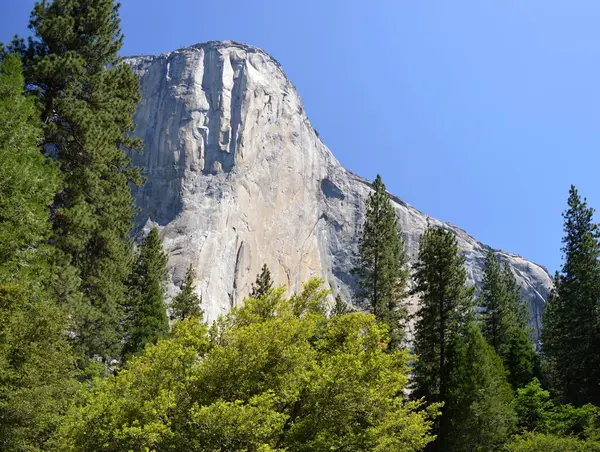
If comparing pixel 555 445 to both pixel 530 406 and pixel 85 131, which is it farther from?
pixel 85 131

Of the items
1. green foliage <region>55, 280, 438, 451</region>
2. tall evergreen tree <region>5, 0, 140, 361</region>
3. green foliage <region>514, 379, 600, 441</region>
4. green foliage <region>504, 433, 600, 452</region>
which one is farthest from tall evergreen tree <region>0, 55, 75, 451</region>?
green foliage <region>514, 379, 600, 441</region>

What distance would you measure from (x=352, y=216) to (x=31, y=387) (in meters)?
90.9

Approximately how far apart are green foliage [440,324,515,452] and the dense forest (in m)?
0.08

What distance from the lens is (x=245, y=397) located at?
36.3ft

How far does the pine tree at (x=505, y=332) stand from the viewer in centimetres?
3731

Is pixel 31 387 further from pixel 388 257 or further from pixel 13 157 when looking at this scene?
pixel 388 257

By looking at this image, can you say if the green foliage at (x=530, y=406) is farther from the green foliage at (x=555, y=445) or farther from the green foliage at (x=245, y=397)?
the green foliage at (x=245, y=397)

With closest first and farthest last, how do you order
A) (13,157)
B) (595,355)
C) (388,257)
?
(13,157), (595,355), (388,257)

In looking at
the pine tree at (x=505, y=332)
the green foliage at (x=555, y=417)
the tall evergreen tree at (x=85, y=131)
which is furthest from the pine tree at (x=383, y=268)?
the tall evergreen tree at (x=85, y=131)

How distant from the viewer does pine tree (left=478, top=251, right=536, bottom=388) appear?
37312 mm

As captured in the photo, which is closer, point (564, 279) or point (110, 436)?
point (110, 436)

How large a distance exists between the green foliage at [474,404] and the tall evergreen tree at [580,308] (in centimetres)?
600

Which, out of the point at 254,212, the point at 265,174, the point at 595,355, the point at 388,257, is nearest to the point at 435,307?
the point at 388,257

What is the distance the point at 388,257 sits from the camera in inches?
1366
